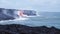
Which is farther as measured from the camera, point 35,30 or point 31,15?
point 31,15

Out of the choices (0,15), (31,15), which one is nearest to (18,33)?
(0,15)

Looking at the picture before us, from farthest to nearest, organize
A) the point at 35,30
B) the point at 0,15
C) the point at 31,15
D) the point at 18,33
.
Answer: the point at 31,15, the point at 0,15, the point at 35,30, the point at 18,33

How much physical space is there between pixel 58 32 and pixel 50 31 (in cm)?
40

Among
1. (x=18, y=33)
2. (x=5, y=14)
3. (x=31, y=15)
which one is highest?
(x=18, y=33)

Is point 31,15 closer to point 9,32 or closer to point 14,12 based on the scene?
point 14,12

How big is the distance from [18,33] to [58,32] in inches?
79.1

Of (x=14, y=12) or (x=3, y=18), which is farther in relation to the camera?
(x=14, y=12)

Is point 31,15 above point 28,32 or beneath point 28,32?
beneath

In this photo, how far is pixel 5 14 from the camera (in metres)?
29.5

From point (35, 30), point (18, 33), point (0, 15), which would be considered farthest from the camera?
point (0, 15)

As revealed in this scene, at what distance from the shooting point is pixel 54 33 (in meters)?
9.27

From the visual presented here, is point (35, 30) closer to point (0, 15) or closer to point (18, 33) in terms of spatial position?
point (18, 33)

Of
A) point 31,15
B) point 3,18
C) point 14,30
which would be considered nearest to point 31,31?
point 14,30

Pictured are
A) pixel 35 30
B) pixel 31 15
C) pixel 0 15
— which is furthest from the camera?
pixel 31 15
